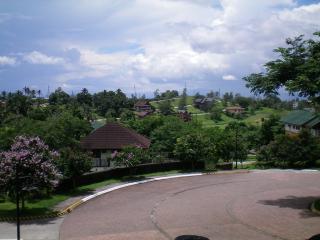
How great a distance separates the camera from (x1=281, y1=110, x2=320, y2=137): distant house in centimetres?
7225

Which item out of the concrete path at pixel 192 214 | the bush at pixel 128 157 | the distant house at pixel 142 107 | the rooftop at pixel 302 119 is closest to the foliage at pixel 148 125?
the rooftop at pixel 302 119

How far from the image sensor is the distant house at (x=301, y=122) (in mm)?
72250

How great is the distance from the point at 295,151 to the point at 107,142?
2002 centimetres

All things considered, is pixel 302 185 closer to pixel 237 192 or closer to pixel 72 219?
pixel 237 192

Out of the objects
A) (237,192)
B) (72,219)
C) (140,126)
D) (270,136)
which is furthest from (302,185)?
(270,136)

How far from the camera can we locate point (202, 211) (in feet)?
91.9

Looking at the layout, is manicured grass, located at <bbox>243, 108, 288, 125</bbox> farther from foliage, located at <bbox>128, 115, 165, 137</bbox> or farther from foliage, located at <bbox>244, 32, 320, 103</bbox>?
foliage, located at <bbox>244, 32, 320, 103</bbox>

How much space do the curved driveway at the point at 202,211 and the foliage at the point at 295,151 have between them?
928 centimetres

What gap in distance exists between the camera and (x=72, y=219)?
26.2 m

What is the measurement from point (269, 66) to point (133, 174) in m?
18.2

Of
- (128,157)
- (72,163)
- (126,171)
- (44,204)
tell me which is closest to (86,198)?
(44,204)

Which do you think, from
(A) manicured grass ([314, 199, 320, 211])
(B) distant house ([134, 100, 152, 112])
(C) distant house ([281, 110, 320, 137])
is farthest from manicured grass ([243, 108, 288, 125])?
(A) manicured grass ([314, 199, 320, 211])

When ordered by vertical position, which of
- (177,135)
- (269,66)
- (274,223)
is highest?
(269,66)

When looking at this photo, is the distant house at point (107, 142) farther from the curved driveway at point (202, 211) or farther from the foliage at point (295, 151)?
the foliage at point (295, 151)
